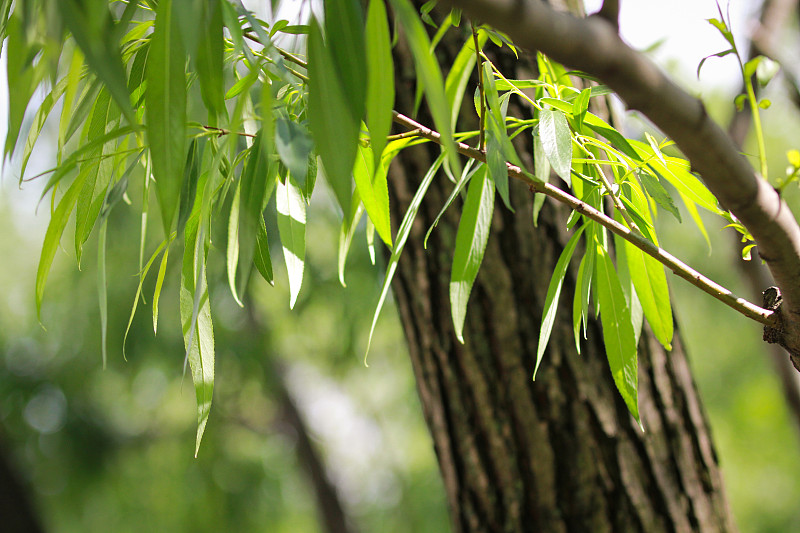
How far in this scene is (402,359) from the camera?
415 cm

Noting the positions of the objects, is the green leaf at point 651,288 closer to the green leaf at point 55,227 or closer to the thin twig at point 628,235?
the thin twig at point 628,235

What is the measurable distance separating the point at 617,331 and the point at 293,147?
0.85 ft

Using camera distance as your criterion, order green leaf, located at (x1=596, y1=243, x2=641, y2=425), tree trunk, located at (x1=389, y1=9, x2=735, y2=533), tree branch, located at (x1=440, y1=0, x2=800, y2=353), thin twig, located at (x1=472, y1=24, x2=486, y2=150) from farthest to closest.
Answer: tree trunk, located at (x1=389, y1=9, x2=735, y2=533) < green leaf, located at (x1=596, y1=243, x2=641, y2=425) < thin twig, located at (x1=472, y1=24, x2=486, y2=150) < tree branch, located at (x1=440, y1=0, x2=800, y2=353)

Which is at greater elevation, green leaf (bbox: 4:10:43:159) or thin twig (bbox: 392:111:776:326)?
green leaf (bbox: 4:10:43:159)

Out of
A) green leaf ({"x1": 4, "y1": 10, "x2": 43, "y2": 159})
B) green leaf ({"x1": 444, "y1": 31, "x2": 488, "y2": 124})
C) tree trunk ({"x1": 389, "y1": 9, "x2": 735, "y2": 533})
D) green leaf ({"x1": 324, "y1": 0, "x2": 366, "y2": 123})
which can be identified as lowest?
tree trunk ({"x1": 389, "y1": 9, "x2": 735, "y2": 533})

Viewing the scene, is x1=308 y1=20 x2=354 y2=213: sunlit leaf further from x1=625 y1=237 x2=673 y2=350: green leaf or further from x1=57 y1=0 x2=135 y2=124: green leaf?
x1=625 y1=237 x2=673 y2=350: green leaf

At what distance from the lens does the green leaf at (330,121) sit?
0.22 m

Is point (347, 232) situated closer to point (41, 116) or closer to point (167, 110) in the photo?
point (167, 110)

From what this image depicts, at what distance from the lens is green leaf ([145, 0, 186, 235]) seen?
23 centimetres

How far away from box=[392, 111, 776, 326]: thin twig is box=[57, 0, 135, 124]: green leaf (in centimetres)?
12

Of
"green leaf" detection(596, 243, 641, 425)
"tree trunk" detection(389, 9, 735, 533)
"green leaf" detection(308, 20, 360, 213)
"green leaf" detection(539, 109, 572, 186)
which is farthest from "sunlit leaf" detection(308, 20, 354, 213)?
"tree trunk" detection(389, 9, 735, 533)

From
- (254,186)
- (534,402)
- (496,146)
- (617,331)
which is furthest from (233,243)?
(534,402)

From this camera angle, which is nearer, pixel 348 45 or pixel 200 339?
pixel 348 45

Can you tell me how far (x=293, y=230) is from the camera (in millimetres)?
369
